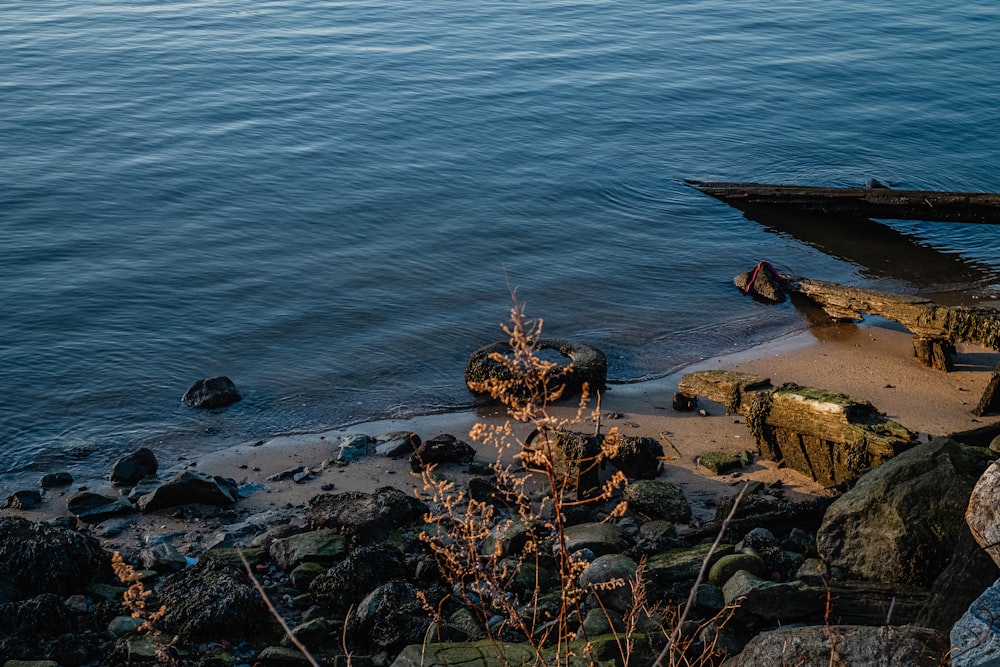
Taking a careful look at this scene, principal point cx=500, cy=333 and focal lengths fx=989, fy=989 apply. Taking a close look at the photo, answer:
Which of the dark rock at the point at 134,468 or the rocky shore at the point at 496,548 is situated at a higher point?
the rocky shore at the point at 496,548

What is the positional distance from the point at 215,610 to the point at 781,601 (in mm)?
3660

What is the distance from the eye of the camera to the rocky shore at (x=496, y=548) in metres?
5.47

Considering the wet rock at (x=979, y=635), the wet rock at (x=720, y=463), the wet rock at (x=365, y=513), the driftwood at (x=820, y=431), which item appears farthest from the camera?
→ the wet rock at (x=720, y=463)

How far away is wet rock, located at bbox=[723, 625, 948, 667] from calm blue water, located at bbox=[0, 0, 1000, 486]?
7.32 m

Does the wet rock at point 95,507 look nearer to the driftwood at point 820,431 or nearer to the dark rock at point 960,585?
the driftwood at point 820,431

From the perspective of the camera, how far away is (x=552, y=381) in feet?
36.9

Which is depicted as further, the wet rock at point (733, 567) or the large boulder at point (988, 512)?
the wet rock at point (733, 567)

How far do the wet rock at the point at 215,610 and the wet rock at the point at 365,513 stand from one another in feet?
3.75

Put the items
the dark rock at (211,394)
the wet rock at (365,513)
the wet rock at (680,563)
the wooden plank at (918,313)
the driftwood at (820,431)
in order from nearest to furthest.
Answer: the wet rock at (680,563), the wet rock at (365,513), the driftwood at (820,431), the wooden plank at (918,313), the dark rock at (211,394)

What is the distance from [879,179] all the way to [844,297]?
30.1 feet

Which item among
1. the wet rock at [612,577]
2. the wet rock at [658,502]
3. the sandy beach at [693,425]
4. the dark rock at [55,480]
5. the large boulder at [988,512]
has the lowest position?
the sandy beach at [693,425]

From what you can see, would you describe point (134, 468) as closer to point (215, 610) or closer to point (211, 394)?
point (211, 394)

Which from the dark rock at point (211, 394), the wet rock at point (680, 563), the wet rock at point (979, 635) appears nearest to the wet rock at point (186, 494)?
the dark rock at point (211, 394)

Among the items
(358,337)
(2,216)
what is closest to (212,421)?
(358,337)
